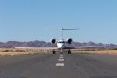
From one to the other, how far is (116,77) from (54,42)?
339 ft

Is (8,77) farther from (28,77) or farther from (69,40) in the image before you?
(69,40)

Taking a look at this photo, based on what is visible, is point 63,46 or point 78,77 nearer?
point 78,77

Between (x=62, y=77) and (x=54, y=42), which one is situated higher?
(x=54, y=42)

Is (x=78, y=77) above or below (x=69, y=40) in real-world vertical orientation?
below

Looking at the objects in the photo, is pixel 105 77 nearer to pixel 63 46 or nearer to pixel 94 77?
pixel 94 77

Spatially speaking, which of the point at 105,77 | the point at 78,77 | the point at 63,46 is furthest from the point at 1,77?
the point at 63,46

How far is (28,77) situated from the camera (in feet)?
49.8

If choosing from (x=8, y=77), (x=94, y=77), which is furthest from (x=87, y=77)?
(x=8, y=77)

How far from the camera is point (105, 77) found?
50.5 ft

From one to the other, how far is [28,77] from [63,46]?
82.7 metres

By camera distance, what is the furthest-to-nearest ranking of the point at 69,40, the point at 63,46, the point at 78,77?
the point at 69,40 < the point at 63,46 < the point at 78,77

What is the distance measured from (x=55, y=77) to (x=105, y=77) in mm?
2097

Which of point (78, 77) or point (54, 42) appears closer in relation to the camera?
point (78, 77)

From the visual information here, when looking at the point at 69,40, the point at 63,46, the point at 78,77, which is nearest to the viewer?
the point at 78,77
